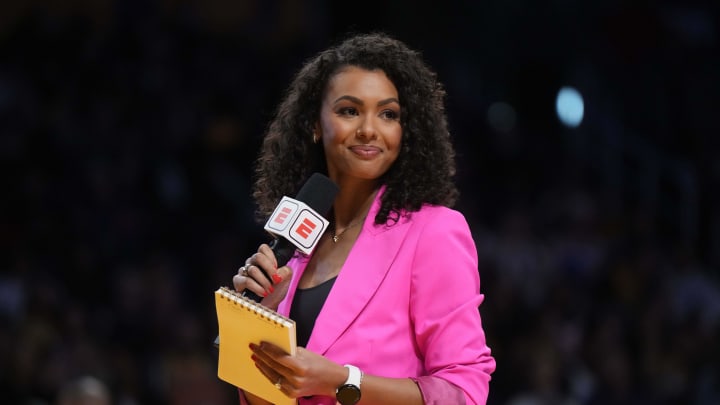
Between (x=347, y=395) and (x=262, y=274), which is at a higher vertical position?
(x=262, y=274)

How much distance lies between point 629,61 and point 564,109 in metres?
0.72

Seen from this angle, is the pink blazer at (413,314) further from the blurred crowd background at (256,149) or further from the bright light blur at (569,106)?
the bright light blur at (569,106)

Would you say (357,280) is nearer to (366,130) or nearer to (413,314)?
(413,314)

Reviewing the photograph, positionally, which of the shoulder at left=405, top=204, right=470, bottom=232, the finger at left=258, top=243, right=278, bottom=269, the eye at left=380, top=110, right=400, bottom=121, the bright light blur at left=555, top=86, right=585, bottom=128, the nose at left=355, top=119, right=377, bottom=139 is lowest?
the finger at left=258, top=243, right=278, bottom=269

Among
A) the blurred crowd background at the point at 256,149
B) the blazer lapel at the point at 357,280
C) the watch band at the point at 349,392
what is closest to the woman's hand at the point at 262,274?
the blazer lapel at the point at 357,280

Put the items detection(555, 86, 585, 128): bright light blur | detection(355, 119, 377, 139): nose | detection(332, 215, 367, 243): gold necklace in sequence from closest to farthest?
detection(355, 119, 377, 139): nose < detection(332, 215, 367, 243): gold necklace < detection(555, 86, 585, 128): bright light blur

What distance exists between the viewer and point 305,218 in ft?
7.04

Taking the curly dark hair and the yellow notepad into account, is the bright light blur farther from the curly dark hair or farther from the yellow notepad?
the yellow notepad

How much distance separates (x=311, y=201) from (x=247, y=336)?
331 millimetres

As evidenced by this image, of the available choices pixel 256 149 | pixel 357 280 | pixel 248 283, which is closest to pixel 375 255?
pixel 357 280

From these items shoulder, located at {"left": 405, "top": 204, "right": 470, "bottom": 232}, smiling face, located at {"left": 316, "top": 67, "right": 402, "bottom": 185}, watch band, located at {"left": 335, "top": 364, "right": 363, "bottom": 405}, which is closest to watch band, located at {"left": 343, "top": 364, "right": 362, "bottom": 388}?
watch band, located at {"left": 335, "top": 364, "right": 363, "bottom": 405}

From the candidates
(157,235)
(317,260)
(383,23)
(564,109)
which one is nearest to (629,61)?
(564,109)

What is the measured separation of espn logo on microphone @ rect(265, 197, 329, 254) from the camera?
212 centimetres

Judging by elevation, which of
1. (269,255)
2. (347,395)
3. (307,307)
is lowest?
(347,395)
